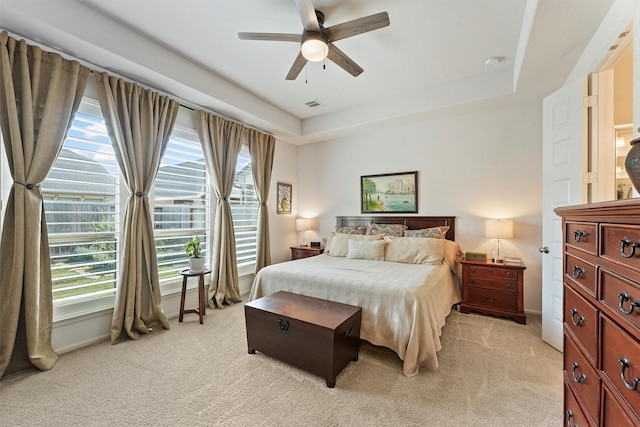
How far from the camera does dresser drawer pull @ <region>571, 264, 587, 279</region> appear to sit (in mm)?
1053

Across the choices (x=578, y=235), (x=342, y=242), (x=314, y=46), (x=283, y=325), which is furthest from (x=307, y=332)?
(x=314, y=46)

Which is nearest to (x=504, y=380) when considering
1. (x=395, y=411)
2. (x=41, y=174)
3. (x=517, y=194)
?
(x=395, y=411)

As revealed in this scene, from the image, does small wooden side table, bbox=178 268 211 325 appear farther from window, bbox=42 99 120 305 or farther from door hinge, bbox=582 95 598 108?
door hinge, bbox=582 95 598 108

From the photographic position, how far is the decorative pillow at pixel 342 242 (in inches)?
153

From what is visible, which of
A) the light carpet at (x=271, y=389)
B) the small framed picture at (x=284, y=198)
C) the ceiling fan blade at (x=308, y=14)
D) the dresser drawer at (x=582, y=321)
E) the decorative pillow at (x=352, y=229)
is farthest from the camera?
the small framed picture at (x=284, y=198)

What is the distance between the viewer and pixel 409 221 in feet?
13.8

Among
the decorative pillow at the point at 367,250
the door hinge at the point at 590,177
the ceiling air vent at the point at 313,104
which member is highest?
the ceiling air vent at the point at 313,104

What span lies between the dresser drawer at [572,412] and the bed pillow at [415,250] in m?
2.00

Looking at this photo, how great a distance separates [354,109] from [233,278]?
10.5 ft

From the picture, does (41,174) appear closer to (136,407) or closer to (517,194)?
(136,407)

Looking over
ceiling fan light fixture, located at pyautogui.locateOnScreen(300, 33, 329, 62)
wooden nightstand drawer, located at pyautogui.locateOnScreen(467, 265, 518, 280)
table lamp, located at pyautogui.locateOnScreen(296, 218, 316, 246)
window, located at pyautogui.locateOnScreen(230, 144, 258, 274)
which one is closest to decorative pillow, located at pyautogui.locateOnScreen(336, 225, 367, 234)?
table lamp, located at pyautogui.locateOnScreen(296, 218, 316, 246)

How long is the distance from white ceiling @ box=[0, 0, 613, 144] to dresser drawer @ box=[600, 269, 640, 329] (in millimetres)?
1979

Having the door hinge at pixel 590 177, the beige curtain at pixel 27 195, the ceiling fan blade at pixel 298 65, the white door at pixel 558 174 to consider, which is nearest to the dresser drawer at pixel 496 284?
the white door at pixel 558 174

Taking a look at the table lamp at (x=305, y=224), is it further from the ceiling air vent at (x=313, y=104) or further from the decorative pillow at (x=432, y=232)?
the ceiling air vent at (x=313, y=104)
